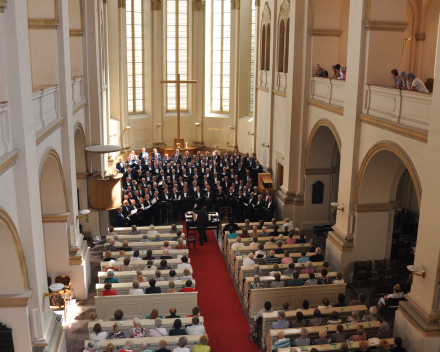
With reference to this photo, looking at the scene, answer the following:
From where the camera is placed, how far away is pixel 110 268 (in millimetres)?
13578

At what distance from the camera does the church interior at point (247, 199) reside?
9766 millimetres

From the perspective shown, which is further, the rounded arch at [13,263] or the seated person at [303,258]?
the seated person at [303,258]

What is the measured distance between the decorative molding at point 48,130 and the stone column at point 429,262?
8.14m

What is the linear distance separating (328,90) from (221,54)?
12860 millimetres

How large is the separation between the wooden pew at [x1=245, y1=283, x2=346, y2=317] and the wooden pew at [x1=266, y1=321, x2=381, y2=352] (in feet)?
4.93

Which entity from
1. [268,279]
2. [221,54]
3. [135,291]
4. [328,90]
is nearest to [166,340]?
[135,291]

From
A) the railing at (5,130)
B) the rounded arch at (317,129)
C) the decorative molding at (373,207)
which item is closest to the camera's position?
the railing at (5,130)

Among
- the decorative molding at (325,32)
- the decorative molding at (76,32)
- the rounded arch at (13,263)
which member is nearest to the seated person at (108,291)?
the rounded arch at (13,263)

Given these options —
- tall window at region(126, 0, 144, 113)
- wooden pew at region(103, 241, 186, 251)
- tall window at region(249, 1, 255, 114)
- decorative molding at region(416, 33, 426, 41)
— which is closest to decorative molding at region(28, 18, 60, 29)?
wooden pew at region(103, 241, 186, 251)

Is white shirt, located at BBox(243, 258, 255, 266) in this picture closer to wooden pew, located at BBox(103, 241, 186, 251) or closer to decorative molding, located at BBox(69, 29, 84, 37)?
wooden pew, located at BBox(103, 241, 186, 251)

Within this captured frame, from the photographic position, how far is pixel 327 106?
1608 centimetres

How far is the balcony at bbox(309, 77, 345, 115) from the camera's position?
15.1 meters

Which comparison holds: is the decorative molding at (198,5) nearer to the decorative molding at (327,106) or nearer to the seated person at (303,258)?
the decorative molding at (327,106)

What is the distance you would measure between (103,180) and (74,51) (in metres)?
4.88
